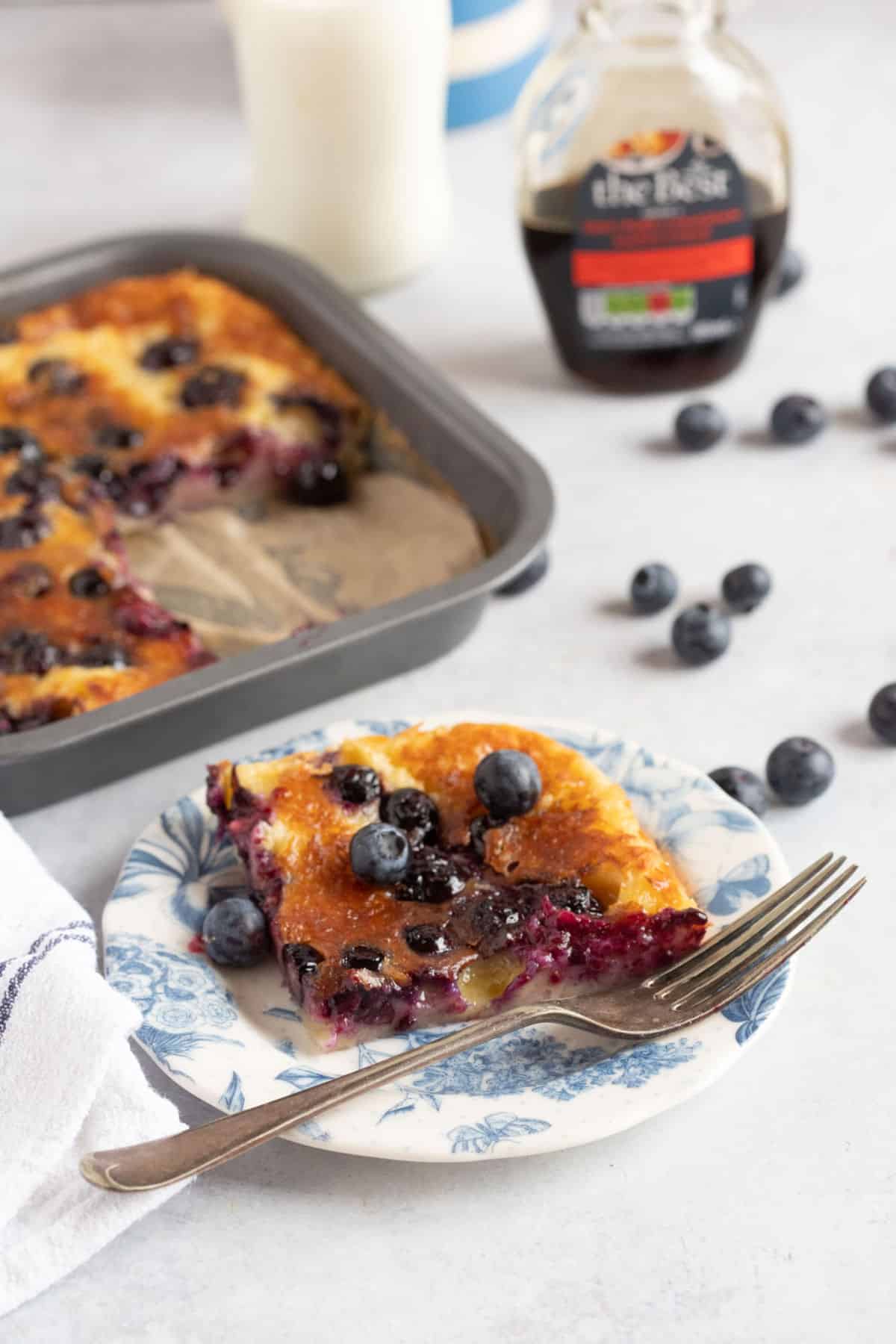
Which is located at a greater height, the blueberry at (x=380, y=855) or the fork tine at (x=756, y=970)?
the blueberry at (x=380, y=855)

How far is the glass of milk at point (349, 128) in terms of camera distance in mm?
2570

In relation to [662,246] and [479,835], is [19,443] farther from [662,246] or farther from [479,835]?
[479,835]

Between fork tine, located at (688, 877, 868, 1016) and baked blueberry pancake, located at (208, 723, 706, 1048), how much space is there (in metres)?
0.07

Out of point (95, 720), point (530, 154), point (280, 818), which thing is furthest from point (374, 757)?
point (530, 154)

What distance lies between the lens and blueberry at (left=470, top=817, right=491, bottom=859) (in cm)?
160

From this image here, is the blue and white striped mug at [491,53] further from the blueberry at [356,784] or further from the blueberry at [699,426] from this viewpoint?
the blueberry at [356,784]

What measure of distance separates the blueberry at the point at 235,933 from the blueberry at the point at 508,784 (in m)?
0.25

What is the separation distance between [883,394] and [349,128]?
968 millimetres

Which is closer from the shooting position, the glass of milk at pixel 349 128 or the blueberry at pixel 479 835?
the blueberry at pixel 479 835

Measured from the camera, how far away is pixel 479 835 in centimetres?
160

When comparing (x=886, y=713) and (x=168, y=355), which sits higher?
(x=168, y=355)

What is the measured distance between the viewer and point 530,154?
2.40m

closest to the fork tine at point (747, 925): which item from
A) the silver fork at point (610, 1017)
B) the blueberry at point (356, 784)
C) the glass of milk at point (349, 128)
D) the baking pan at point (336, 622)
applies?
the silver fork at point (610, 1017)

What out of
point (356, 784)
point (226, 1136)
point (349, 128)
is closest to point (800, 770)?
point (356, 784)
